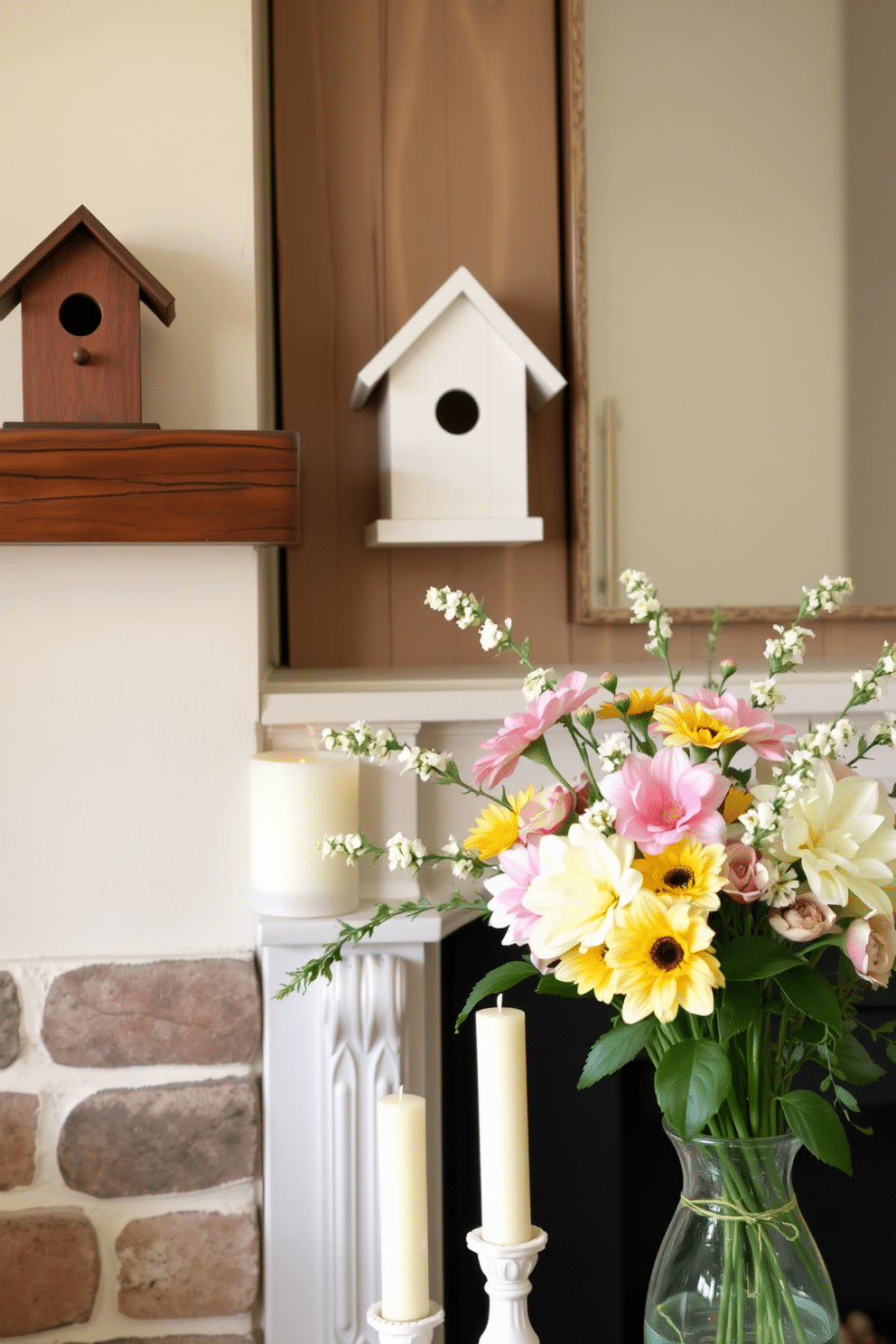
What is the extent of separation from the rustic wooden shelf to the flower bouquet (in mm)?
429

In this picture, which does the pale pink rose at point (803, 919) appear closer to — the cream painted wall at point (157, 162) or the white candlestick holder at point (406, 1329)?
the white candlestick holder at point (406, 1329)

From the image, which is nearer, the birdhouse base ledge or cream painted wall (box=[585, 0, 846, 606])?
the birdhouse base ledge

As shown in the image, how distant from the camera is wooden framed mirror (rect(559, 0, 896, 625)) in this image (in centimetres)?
A: 142

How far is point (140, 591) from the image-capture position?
3.77ft

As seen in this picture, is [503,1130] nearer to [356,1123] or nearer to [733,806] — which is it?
[733,806]

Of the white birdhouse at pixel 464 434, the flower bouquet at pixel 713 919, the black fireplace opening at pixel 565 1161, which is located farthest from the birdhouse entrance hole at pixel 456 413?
the flower bouquet at pixel 713 919

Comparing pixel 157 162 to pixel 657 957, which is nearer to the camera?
pixel 657 957

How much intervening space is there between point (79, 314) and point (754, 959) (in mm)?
889

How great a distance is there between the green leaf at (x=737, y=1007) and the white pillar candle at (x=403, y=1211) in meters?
0.18

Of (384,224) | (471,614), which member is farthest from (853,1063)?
(384,224)

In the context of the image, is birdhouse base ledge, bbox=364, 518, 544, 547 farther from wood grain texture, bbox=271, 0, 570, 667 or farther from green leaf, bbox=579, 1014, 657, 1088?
green leaf, bbox=579, 1014, 657, 1088

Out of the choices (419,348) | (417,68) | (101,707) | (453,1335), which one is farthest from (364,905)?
(417,68)

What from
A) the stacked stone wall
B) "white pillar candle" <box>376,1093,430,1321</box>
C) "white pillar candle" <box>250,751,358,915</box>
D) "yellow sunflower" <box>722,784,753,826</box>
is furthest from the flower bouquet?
the stacked stone wall

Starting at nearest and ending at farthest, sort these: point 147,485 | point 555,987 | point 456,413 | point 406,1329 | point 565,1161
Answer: point 406,1329 < point 555,987 < point 147,485 < point 565,1161 < point 456,413
